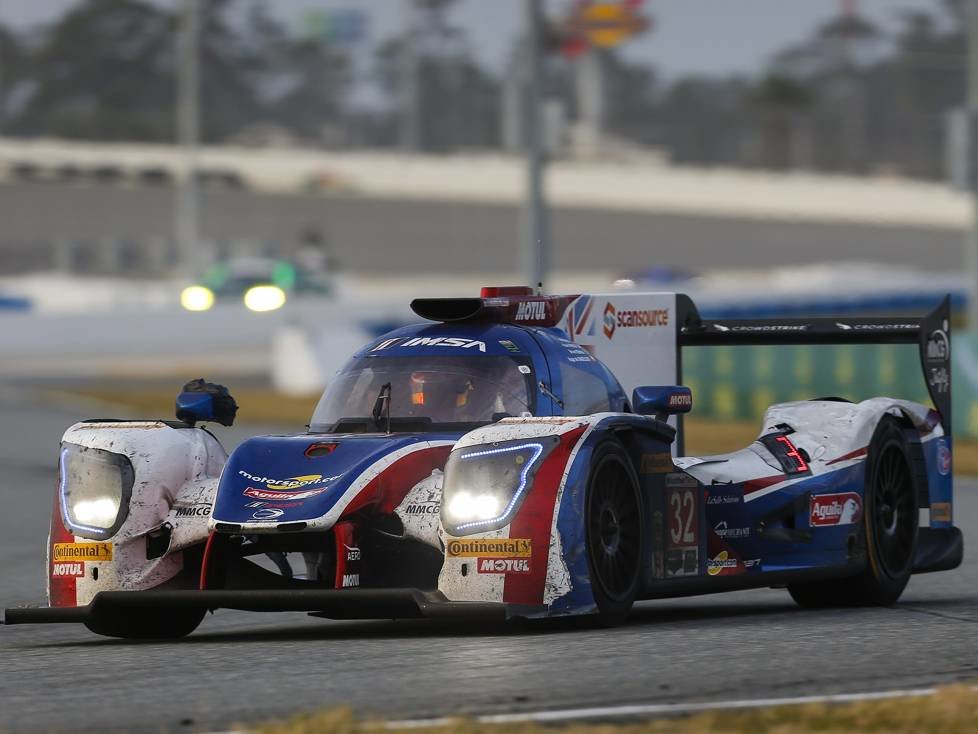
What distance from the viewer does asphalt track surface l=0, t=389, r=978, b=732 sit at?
7.00 m

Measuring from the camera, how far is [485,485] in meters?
8.68

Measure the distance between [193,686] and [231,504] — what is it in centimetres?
151

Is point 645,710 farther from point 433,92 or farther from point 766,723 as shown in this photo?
point 433,92

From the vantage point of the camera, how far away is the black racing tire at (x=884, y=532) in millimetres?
10742

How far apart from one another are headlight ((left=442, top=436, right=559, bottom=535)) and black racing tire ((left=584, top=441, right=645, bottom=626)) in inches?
11.5

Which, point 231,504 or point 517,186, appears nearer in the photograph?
point 231,504

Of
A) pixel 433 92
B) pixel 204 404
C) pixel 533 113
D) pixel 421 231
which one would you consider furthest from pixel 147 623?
pixel 433 92

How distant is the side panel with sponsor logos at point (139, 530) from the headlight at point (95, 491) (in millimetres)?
20

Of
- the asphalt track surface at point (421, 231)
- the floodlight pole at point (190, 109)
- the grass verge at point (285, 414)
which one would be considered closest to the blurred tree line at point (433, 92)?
the asphalt track surface at point (421, 231)

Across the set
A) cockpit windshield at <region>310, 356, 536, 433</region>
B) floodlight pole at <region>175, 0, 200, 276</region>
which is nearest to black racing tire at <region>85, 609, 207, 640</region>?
cockpit windshield at <region>310, 356, 536, 433</region>

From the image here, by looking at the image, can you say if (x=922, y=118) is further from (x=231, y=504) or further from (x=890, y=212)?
(x=231, y=504)

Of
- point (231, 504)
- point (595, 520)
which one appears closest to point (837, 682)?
point (595, 520)

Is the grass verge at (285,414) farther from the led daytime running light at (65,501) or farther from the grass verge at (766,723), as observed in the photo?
the grass verge at (766,723)

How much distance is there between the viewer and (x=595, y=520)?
29.4ft
